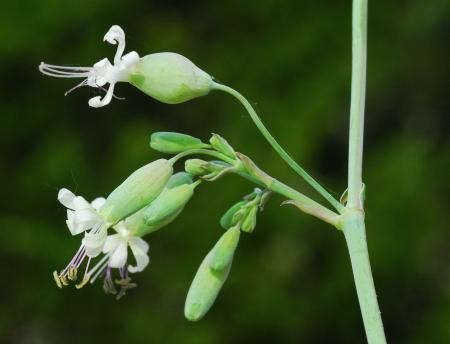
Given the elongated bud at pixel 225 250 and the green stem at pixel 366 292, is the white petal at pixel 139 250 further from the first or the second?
the green stem at pixel 366 292

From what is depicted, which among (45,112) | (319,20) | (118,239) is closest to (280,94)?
(319,20)

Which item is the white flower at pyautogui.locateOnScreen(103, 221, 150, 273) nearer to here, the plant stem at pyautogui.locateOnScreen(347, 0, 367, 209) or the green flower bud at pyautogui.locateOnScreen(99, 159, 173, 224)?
the green flower bud at pyautogui.locateOnScreen(99, 159, 173, 224)

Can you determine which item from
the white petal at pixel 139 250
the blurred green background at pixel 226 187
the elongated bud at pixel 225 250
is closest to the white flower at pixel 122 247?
the white petal at pixel 139 250

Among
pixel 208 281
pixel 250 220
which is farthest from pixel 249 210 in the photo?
pixel 208 281

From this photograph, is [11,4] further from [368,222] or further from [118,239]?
[118,239]

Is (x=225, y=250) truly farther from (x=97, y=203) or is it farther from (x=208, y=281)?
(x=97, y=203)

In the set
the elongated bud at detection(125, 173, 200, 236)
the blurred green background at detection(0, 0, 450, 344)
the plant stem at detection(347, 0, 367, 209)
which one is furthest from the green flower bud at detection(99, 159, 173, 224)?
the blurred green background at detection(0, 0, 450, 344)
